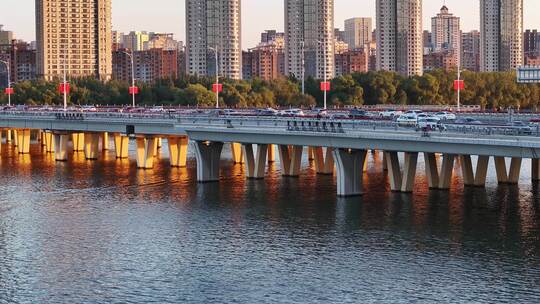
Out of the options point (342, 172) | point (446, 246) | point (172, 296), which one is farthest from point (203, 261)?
point (342, 172)

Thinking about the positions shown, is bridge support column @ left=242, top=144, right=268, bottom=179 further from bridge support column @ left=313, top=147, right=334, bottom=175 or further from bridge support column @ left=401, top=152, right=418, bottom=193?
bridge support column @ left=401, top=152, right=418, bottom=193

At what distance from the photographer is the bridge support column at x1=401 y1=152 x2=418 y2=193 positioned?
7156 cm

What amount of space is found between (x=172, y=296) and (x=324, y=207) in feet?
80.6

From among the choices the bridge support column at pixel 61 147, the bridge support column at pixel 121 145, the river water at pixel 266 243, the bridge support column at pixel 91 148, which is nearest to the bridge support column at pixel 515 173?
the river water at pixel 266 243

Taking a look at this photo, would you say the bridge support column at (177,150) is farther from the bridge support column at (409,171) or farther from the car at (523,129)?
the car at (523,129)

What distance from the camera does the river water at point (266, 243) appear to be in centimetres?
4516

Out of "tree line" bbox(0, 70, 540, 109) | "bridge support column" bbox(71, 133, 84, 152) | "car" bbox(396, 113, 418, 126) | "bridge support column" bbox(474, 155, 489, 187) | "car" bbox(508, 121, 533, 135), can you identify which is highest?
"tree line" bbox(0, 70, 540, 109)

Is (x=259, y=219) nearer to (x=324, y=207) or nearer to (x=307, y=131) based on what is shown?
(x=324, y=207)

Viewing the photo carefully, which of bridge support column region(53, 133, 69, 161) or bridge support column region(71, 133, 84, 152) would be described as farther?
bridge support column region(71, 133, 84, 152)

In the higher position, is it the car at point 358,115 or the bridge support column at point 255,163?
the car at point 358,115

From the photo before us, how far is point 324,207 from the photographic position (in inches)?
2665

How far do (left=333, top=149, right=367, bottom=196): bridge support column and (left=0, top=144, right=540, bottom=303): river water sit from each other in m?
0.98

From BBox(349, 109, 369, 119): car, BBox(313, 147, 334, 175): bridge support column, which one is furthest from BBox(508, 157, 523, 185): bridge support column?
BBox(313, 147, 334, 175): bridge support column

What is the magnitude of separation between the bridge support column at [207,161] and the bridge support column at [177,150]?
1322 cm
